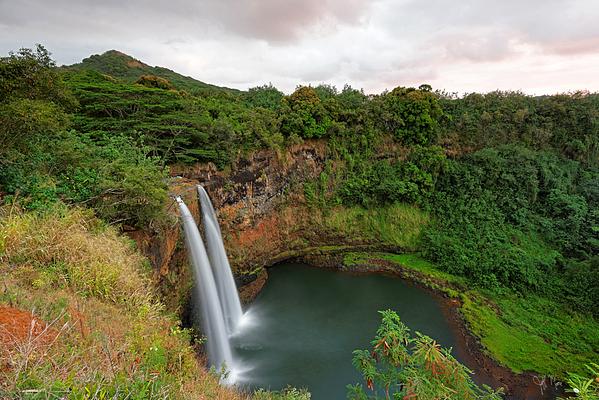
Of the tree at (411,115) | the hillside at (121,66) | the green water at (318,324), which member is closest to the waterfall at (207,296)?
the green water at (318,324)

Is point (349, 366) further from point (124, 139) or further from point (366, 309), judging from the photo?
point (124, 139)

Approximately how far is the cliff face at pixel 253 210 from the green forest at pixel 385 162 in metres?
0.64

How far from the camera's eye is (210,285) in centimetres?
1073

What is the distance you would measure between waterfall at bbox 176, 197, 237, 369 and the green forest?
2369 millimetres

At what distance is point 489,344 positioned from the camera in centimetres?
1144

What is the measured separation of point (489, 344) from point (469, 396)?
32.0ft

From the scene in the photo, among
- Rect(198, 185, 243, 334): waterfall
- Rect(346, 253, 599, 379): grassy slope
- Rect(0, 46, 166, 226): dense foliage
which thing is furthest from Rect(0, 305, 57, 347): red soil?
Rect(346, 253, 599, 379): grassy slope

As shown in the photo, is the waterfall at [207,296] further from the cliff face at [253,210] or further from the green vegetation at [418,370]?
the green vegetation at [418,370]

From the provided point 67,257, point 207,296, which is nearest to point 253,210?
→ point 207,296

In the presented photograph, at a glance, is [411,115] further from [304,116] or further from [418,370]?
[418,370]

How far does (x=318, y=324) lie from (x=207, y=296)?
504cm

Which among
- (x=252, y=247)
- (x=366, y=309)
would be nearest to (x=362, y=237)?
(x=366, y=309)

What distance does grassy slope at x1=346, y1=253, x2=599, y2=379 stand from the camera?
10.6 m

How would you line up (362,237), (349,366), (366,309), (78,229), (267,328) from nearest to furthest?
(78,229) < (349,366) < (267,328) < (366,309) < (362,237)
